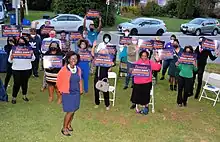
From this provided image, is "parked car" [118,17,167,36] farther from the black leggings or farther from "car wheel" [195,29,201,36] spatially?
the black leggings

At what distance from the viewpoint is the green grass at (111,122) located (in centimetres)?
738

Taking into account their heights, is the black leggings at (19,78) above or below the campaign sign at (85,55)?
below

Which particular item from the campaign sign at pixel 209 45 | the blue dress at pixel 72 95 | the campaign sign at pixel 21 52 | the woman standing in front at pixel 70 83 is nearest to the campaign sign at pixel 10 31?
the campaign sign at pixel 21 52

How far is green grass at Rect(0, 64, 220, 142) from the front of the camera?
738cm

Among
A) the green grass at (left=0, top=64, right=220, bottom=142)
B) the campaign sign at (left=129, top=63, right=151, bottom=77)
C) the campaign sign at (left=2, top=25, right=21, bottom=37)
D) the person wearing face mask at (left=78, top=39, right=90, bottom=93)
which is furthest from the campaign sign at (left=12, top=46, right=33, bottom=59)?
the campaign sign at (left=129, top=63, right=151, bottom=77)

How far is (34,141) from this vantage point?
7.00 metres

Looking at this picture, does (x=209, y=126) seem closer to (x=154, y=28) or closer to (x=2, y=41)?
(x=2, y=41)

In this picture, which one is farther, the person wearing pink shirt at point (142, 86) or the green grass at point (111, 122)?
the person wearing pink shirt at point (142, 86)

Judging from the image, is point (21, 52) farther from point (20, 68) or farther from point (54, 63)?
point (54, 63)

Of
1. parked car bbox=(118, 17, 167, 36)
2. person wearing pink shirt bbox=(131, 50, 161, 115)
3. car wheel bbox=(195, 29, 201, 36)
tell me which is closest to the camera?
person wearing pink shirt bbox=(131, 50, 161, 115)

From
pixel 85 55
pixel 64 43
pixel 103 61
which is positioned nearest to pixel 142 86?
pixel 103 61

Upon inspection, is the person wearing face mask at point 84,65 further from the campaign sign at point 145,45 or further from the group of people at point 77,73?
the campaign sign at point 145,45

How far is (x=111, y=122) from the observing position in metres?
8.23

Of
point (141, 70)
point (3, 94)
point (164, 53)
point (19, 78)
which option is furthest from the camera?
point (164, 53)
